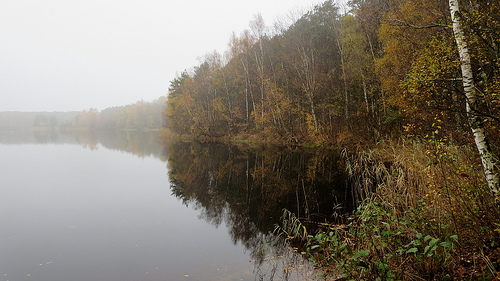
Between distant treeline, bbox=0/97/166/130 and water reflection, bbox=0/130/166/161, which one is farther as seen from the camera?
distant treeline, bbox=0/97/166/130

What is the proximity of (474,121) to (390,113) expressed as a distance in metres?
14.3

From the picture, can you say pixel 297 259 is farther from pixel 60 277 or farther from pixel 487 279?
pixel 60 277

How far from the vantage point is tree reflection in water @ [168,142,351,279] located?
21.8 feet

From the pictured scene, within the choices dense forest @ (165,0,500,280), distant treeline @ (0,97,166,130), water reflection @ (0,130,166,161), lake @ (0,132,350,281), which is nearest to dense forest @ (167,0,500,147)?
dense forest @ (165,0,500,280)

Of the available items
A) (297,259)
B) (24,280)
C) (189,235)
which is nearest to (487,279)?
(297,259)

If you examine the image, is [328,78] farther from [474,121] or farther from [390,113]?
[474,121]

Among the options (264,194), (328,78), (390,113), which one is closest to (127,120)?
(328,78)

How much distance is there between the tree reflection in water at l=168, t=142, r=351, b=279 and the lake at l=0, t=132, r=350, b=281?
0.14 ft

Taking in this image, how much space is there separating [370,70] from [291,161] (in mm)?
8685

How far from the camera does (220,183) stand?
13.7m

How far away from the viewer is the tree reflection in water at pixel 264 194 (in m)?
6.63

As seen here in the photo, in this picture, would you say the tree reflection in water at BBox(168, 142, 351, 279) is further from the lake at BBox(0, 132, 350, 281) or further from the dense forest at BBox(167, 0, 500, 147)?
the dense forest at BBox(167, 0, 500, 147)

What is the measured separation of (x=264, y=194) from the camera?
1091 centimetres

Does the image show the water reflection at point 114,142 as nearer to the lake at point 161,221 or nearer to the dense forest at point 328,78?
the dense forest at point 328,78
